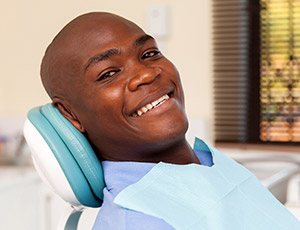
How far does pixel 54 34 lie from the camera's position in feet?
6.88

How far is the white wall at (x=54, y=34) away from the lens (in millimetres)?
1918

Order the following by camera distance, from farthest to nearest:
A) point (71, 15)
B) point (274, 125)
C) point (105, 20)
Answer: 1. point (71, 15)
2. point (274, 125)
3. point (105, 20)

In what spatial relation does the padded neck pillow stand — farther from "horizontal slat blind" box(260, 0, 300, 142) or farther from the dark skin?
"horizontal slat blind" box(260, 0, 300, 142)

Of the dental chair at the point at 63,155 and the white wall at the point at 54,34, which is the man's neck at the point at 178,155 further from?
the white wall at the point at 54,34

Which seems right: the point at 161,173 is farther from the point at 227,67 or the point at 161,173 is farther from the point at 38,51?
the point at 38,51

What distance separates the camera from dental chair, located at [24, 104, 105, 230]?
887 mm

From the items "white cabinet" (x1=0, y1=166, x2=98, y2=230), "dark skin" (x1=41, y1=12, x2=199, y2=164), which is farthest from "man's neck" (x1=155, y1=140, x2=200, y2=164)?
"white cabinet" (x1=0, y1=166, x2=98, y2=230)

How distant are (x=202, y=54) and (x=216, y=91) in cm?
14

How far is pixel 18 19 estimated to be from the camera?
7.19ft

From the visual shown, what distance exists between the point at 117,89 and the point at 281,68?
1.16 m

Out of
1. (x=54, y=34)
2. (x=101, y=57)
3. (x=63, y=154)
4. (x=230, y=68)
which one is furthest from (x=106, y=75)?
(x=54, y=34)

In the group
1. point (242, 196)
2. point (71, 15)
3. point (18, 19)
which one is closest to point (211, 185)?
point (242, 196)

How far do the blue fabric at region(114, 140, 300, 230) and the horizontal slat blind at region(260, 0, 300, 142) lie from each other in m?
0.94

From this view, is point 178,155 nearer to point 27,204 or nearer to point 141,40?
point 141,40
